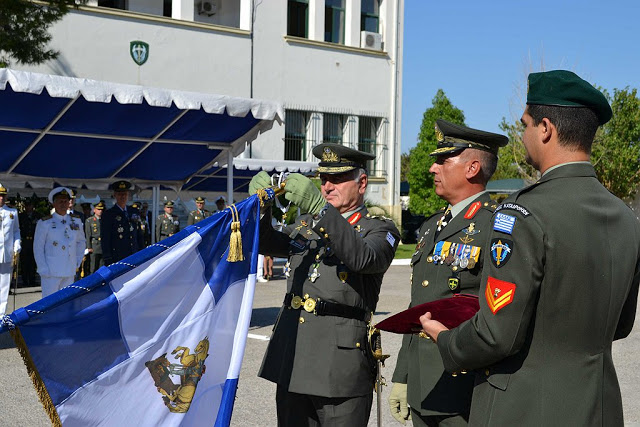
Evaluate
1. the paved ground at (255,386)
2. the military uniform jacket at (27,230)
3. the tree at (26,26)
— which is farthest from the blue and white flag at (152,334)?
the military uniform jacket at (27,230)

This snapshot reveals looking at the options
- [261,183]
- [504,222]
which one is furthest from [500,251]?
[261,183]

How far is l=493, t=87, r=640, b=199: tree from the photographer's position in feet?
95.2

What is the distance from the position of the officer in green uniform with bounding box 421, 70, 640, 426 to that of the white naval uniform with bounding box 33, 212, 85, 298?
30.3ft

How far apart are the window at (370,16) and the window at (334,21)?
1.10 meters

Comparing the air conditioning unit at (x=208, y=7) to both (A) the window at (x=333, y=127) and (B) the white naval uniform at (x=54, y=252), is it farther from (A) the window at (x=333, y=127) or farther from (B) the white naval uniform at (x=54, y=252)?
(B) the white naval uniform at (x=54, y=252)

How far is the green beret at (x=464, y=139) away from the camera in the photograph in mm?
3541

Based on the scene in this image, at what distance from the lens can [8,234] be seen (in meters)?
12.0

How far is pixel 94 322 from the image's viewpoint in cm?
358

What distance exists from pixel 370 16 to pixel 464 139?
26.5 metres

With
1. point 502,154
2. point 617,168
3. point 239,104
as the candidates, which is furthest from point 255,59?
point 239,104

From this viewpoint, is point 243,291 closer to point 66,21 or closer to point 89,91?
point 89,91

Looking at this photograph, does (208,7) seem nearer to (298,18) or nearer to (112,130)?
(298,18)

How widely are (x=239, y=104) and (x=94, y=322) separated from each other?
6055 millimetres

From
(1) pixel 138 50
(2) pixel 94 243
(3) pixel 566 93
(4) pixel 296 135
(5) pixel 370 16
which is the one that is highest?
(5) pixel 370 16
